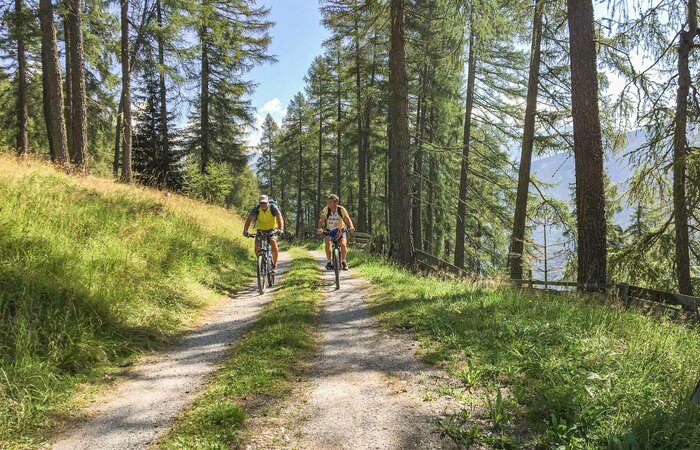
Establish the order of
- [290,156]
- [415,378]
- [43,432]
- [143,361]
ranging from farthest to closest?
[290,156] < [143,361] < [415,378] < [43,432]

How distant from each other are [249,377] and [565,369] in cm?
317

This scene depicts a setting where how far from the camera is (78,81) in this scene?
39.5 feet

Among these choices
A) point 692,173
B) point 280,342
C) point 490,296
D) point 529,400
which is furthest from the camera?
point 692,173

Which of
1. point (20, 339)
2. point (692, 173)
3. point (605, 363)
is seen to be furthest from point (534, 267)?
point (20, 339)

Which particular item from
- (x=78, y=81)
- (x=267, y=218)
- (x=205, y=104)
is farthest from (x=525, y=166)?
(x=205, y=104)

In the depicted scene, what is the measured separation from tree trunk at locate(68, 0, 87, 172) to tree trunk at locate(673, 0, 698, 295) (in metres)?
15.2

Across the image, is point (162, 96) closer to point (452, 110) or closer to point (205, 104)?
point (205, 104)

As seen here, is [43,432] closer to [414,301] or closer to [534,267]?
[414,301]

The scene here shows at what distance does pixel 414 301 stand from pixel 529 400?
12.4 ft

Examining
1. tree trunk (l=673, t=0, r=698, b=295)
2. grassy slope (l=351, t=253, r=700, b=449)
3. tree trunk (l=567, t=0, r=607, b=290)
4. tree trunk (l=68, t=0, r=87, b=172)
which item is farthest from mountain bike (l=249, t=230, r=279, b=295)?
tree trunk (l=673, t=0, r=698, b=295)

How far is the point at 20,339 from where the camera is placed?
4.00 meters

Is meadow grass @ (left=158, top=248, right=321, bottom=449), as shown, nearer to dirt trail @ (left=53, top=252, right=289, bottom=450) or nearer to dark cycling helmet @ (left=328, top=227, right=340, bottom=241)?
dirt trail @ (left=53, top=252, right=289, bottom=450)

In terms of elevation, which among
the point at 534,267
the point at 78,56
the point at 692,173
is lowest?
the point at 534,267

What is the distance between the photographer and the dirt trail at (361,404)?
121 inches
